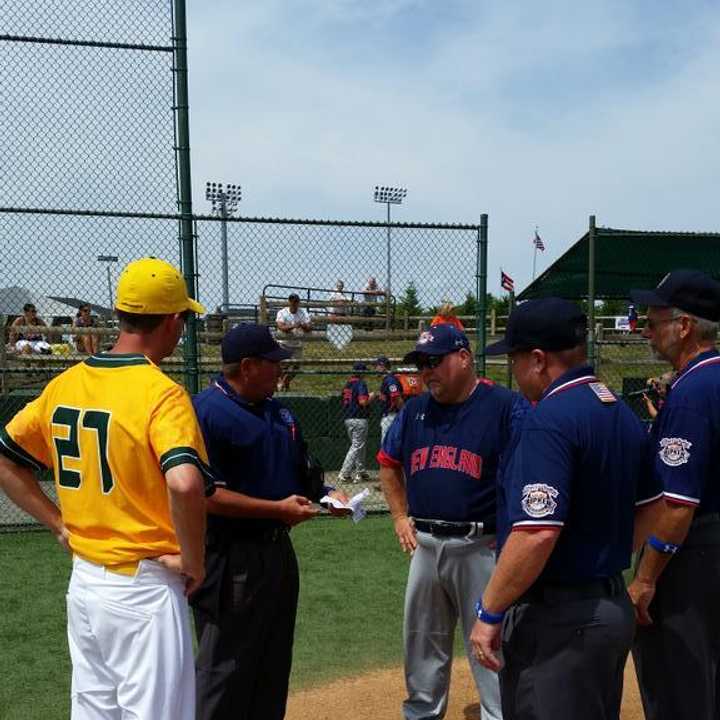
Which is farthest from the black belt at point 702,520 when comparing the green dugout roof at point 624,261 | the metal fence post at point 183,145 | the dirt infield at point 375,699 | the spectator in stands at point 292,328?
the spectator in stands at point 292,328

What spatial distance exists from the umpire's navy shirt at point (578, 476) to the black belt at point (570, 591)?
0.03m

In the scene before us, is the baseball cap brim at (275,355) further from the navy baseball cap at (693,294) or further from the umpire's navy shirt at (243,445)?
the navy baseball cap at (693,294)

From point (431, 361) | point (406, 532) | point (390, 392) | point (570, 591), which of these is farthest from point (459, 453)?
point (390, 392)

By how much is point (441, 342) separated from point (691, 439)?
131 centimetres

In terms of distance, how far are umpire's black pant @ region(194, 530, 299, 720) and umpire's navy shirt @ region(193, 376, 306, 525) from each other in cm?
20

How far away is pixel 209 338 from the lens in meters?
8.83

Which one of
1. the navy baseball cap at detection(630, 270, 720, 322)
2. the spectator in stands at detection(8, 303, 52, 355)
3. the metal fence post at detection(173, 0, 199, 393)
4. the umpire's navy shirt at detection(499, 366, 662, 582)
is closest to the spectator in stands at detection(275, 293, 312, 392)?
the spectator in stands at detection(8, 303, 52, 355)

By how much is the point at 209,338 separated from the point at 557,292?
5635mm

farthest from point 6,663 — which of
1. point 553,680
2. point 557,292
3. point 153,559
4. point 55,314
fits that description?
point 557,292

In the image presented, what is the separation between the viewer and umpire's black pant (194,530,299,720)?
3.52 meters

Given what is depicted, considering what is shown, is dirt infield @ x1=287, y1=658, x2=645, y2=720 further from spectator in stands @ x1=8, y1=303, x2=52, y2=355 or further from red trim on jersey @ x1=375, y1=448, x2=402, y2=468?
spectator in stands @ x1=8, y1=303, x2=52, y2=355

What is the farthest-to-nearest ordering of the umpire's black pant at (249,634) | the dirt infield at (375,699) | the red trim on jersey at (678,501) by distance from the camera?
the dirt infield at (375,699) → the umpire's black pant at (249,634) → the red trim on jersey at (678,501)

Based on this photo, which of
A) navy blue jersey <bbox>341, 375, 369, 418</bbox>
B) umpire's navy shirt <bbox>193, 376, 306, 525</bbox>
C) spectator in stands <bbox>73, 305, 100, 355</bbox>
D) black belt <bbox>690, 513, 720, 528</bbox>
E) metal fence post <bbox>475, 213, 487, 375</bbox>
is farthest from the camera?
navy blue jersey <bbox>341, 375, 369, 418</bbox>

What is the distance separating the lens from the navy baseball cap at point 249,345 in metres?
3.73
